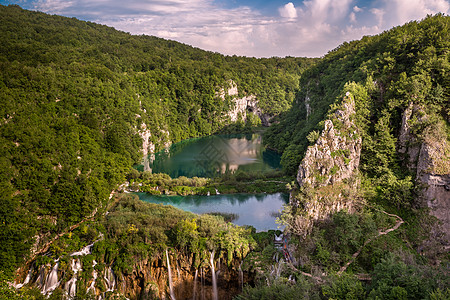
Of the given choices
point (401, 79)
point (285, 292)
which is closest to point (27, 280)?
point (285, 292)

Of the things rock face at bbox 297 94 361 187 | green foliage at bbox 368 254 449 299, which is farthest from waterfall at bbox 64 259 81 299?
rock face at bbox 297 94 361 187

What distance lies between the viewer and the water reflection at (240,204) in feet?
118

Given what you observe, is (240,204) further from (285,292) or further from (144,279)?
(285,292)

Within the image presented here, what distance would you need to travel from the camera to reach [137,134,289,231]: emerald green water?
126ft

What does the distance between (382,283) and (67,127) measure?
112 feet

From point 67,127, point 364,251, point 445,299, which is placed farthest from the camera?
point 67,127

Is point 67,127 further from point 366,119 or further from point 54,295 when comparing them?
point 366,119

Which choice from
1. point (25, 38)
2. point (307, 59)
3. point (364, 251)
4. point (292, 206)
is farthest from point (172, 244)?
point (307, 59)

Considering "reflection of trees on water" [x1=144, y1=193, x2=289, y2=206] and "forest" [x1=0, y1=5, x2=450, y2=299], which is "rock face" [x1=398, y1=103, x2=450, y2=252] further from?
"reflection of trees on water" [x1=144, y1=193, x2=289, y2=206]

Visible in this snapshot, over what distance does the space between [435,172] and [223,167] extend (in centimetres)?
3702

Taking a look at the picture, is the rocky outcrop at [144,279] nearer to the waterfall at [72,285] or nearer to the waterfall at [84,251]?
the waterfall at [72,285]

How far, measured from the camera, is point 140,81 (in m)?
84.2

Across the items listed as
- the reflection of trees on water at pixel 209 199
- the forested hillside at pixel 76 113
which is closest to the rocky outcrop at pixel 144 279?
the forested hillside at pixel 76 113

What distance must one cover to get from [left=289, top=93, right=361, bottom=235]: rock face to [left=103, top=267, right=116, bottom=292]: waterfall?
1368 cm
